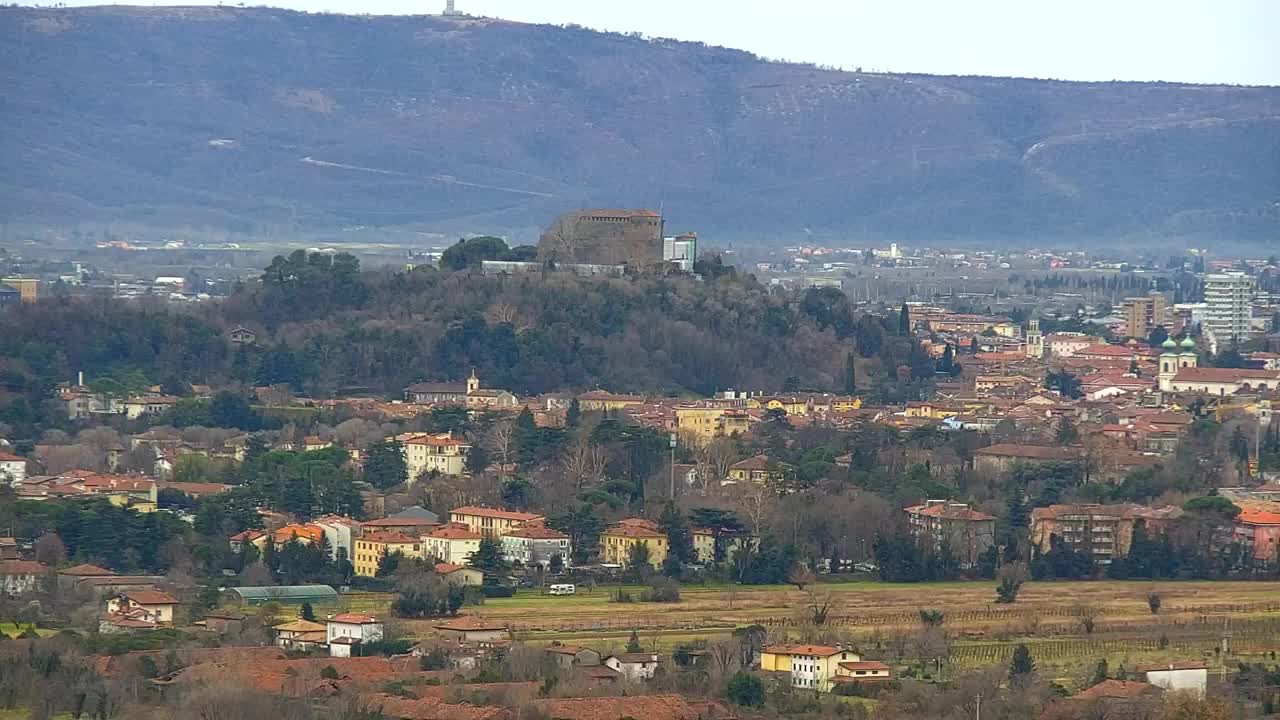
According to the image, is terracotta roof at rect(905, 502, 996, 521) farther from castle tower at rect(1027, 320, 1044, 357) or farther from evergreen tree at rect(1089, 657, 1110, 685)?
castle tower at rect(1027, 320, 1044, 357)

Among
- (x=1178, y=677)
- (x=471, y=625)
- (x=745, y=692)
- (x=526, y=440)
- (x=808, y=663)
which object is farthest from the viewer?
(x=526, y=440)

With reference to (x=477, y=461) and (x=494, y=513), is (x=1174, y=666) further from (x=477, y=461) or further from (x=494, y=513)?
(x=477, y=461)

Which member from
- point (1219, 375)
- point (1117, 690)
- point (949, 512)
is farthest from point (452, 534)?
point (1219, 375)

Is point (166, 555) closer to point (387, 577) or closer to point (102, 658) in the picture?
point (387, 577)

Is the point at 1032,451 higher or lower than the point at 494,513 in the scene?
higher

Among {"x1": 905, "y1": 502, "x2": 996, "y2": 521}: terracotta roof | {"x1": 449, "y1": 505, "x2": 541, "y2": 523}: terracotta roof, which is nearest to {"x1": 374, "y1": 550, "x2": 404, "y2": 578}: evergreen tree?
{"x1": 449, "y1": 505, "x2": 541, "y2": 523}: terracotta roof

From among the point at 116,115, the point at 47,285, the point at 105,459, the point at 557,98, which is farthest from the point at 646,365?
the point at 557,98

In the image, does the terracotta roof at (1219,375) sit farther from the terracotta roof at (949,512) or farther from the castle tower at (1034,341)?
the terracotta roof at (949,512)
